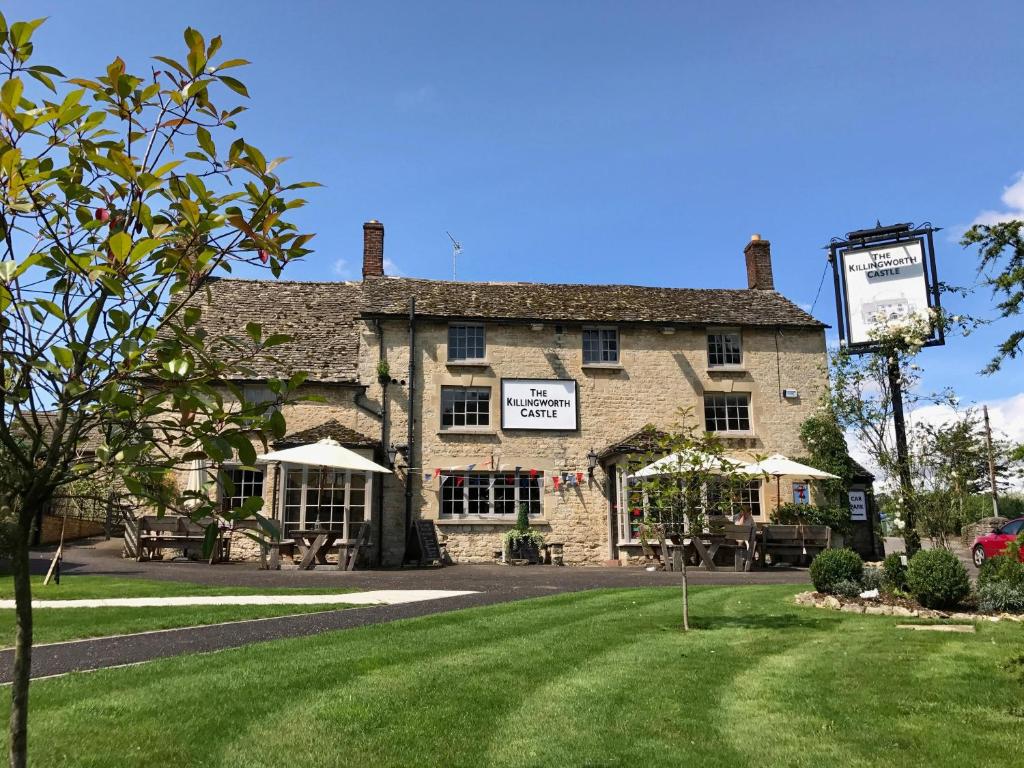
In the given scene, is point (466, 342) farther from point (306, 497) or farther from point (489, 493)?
point (306, 497)

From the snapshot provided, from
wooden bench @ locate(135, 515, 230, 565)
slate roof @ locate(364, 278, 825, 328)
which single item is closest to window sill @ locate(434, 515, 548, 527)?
wooden bench @ locate(135, 515, 230, 565)

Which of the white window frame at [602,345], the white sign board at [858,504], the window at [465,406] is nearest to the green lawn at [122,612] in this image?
the window at [465,406]

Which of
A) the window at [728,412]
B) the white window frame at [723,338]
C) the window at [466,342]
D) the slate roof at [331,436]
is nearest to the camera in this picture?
the slate roof at [331,436]

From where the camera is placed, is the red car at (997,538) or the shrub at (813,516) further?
the shrub at (813,516)

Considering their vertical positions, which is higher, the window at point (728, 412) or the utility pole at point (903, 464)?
the window at point (728, 412)

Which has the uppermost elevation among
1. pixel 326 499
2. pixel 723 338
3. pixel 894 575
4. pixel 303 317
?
pixel 303 317

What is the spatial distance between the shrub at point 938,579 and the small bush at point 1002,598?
0.22 meters

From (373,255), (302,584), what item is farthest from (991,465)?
(302,584)

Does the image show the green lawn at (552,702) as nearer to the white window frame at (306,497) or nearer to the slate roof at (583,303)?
the white window frame at (306,497)

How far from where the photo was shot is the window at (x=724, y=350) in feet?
70.8

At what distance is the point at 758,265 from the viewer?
24562 millimetres

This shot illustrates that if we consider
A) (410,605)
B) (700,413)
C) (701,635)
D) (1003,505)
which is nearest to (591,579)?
(410,605)

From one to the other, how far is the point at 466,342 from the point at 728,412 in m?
8.01

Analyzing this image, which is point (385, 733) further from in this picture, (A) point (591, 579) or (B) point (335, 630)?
(A) point (591, 579)
